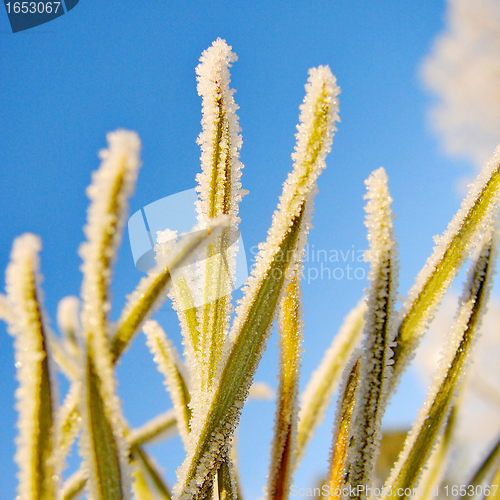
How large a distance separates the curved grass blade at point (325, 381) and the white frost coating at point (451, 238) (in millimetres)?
192

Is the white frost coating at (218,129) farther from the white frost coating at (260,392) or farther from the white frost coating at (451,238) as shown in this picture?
the white frost coating at (260,392)

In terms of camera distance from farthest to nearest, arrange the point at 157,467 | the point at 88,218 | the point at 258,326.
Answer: the point at 157,467 < the point at 258,326 < the point at 88,218

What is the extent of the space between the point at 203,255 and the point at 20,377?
20 centimetres

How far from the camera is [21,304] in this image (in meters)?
0.32

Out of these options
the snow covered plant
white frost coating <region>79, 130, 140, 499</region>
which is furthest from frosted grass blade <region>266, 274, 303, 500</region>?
white frost coating <region>79, 130, 140, 499</region>

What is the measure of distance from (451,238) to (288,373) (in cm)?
24

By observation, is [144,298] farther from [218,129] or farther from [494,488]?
[494,488]

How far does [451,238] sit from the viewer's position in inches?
17.5

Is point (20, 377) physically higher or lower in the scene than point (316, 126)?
lower

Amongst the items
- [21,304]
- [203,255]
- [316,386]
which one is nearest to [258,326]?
[203,255]

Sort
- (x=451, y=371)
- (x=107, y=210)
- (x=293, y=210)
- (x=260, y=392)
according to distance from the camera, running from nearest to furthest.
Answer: (x=107, y=210) < (x=293, y=210) < (x=451, y=371) < (x=260, y=392)

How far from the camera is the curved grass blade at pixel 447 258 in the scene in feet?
1.44

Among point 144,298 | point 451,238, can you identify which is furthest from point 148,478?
point 451,238

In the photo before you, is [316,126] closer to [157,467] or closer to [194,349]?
[194,349]
